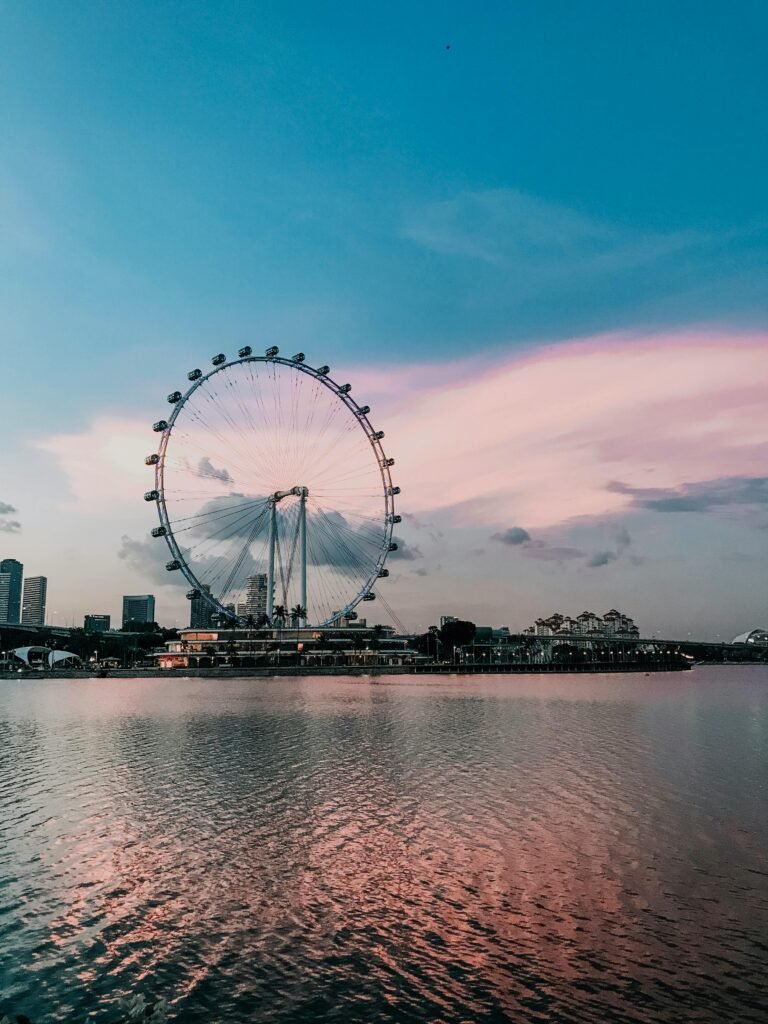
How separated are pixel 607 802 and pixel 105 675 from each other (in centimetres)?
17875

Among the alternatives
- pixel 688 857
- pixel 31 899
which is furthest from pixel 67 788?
pixel 688 857

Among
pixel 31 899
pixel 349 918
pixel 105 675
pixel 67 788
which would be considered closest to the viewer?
pixel 349 918

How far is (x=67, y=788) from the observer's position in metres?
38.4

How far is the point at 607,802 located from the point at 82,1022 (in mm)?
25540

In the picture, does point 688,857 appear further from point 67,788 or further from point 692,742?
point 692,742

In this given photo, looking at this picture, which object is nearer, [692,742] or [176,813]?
[176,813]

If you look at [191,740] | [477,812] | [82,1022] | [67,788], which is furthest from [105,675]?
[82,1022]

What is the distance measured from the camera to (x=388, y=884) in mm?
23047

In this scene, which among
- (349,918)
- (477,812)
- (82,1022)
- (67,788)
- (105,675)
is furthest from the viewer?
(105,675)

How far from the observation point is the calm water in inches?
634

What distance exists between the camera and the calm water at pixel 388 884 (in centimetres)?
1609

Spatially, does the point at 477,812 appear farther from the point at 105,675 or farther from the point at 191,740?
the point at 105,675

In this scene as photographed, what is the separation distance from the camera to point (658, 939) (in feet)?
61.4

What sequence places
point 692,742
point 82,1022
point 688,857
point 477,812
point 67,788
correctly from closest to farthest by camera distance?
1. point 82,1022
2. point 688,857
3. point 477,812
4. point 67,788
5. point 692,742
